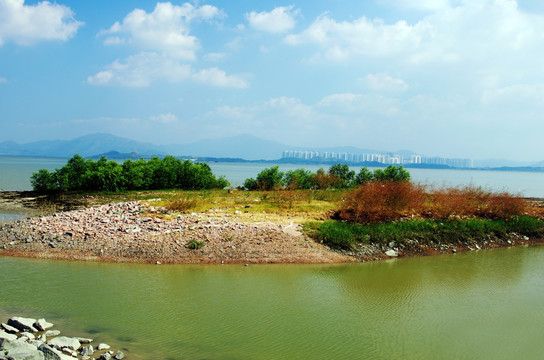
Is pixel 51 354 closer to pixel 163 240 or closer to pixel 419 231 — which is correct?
pixel 163 240

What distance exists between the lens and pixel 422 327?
8.13 metres

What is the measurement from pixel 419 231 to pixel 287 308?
8699mm

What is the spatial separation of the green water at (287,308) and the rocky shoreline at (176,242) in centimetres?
57

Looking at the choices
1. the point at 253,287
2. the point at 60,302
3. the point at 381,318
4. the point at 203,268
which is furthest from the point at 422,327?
the point at 60,302

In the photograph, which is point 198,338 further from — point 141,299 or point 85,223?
point 85,223

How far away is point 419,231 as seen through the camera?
1535cm

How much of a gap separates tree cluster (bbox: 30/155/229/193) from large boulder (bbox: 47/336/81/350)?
21.4m

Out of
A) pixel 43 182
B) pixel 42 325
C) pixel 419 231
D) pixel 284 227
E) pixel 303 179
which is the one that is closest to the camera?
pixel 42 325

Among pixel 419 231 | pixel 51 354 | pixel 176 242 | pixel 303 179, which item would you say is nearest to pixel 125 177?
pixel 303 179

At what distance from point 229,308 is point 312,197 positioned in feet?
43.6

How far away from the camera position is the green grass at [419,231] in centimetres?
1388

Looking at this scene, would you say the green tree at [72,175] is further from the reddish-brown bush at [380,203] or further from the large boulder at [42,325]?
the large boulder at [42,325]

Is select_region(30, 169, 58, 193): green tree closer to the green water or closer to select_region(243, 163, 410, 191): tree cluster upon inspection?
select_region(243, 163, 410, 191): tree cluster

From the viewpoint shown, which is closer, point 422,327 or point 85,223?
A: point 422,327
